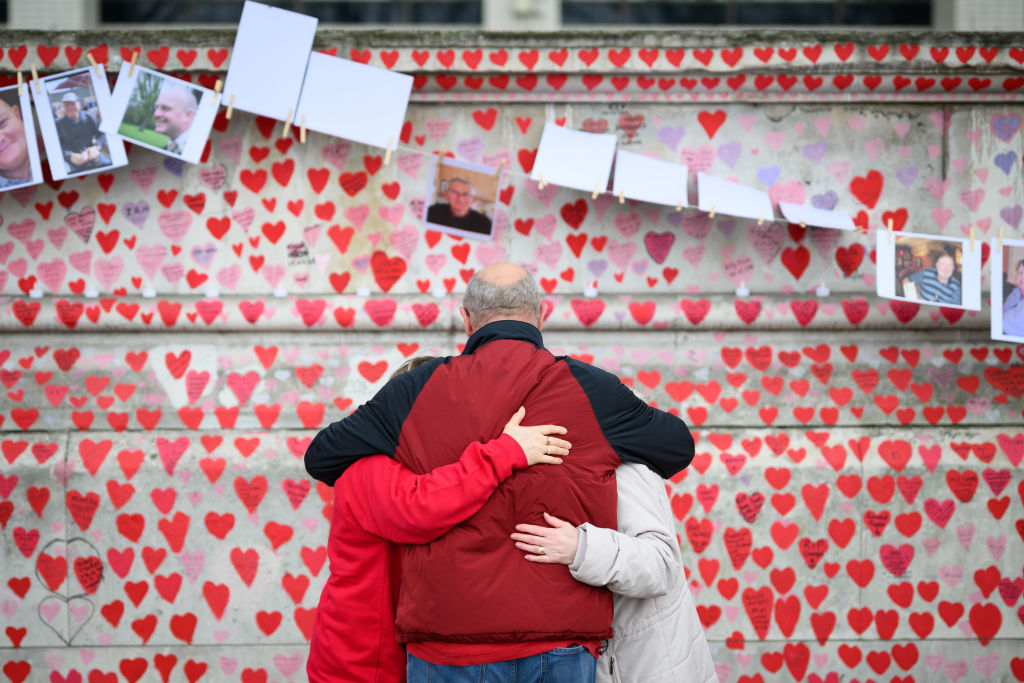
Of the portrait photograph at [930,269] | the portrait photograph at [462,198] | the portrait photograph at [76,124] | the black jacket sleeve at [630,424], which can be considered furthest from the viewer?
the portrait photograph at [462,198]

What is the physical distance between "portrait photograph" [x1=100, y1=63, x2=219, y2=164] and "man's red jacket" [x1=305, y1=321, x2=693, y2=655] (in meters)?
2.10

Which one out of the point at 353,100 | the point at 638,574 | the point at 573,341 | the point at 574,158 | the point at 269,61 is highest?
the point at 269,61

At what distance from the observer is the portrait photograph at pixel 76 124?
3.70 metres

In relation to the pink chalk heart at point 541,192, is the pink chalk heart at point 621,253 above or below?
below

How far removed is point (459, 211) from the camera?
3.86 metres

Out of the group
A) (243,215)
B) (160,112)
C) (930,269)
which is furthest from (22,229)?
(930,269)

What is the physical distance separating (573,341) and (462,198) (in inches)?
33.6

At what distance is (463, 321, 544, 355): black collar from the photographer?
2.14 meters

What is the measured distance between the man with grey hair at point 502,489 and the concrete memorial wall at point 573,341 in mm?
1784

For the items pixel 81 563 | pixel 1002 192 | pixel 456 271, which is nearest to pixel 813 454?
pixel 1002 192

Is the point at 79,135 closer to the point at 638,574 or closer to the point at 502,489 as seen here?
the point at 502,489

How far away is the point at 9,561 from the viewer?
12.5 feet

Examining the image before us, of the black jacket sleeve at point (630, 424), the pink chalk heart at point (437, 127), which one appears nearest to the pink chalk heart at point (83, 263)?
the pink chalk heart at point (437, 127)

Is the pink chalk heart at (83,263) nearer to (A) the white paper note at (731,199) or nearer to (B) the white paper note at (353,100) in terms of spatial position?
(B) the white paper note at (353,100)
